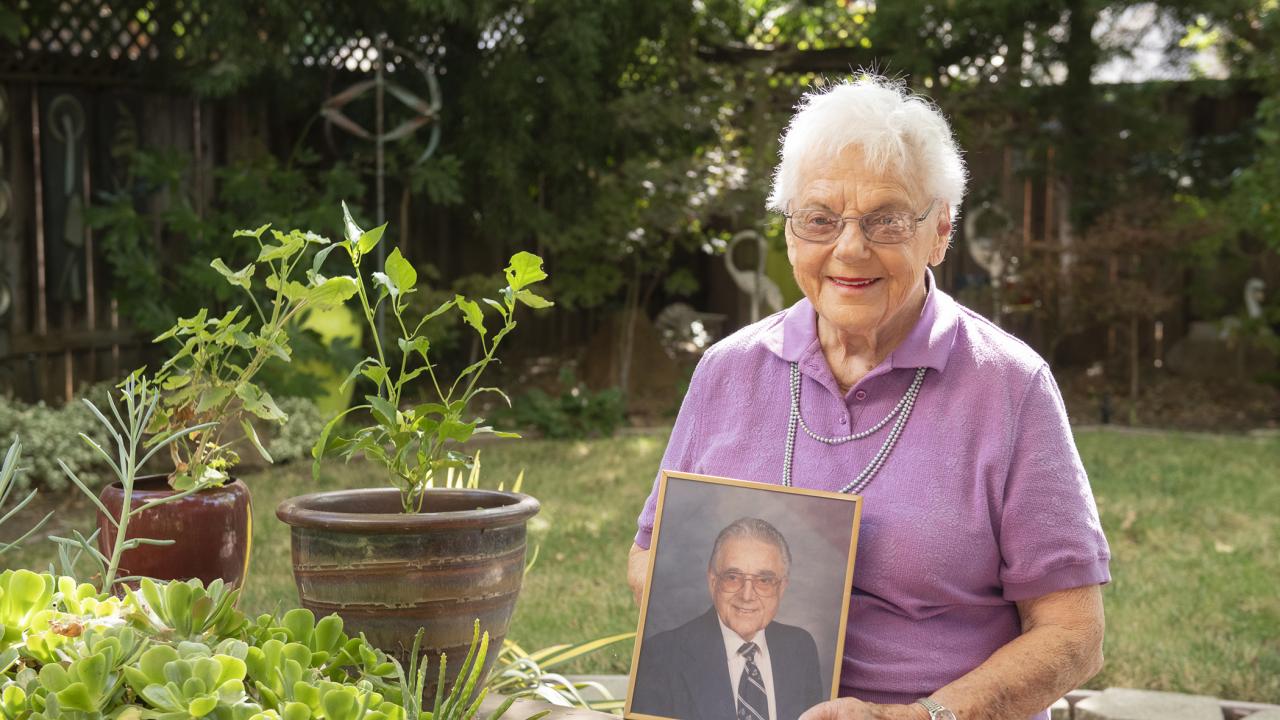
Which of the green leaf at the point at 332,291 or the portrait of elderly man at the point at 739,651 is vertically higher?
the green leaf at the point at 332,291

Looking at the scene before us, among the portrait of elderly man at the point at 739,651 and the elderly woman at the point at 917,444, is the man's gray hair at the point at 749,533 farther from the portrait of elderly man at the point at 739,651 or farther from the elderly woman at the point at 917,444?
the elderly woman at the point at 917,444

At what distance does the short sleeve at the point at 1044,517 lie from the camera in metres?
1.54

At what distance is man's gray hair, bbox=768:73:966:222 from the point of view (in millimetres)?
1625

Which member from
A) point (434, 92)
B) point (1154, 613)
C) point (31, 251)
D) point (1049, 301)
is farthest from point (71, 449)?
point (1049, 301)

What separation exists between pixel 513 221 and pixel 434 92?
109 cm

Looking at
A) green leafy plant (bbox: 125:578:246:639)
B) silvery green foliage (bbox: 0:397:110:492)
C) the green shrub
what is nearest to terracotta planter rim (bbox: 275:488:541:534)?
green leafy plant (bbox: 125:578:246:639)

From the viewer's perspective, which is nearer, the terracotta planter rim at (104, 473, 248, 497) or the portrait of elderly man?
the portrait of elderly man

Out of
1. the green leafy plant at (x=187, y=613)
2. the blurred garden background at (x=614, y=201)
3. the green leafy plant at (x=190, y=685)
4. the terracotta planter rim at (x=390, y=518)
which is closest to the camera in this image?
the green leafy plant at (x=190, y=685)

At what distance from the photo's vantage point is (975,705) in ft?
4.88

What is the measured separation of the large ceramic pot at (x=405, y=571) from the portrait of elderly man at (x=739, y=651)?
0.22 meters

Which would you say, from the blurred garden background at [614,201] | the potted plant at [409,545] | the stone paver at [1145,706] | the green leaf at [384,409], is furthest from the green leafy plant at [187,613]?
the blurred garden background at [614,201]

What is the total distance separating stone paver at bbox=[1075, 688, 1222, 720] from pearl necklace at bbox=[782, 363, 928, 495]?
5.18ft

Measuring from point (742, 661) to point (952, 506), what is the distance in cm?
37

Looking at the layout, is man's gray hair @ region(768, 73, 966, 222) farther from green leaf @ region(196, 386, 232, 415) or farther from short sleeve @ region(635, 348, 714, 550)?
green leaf @ region(196, 386, 232, 415)
